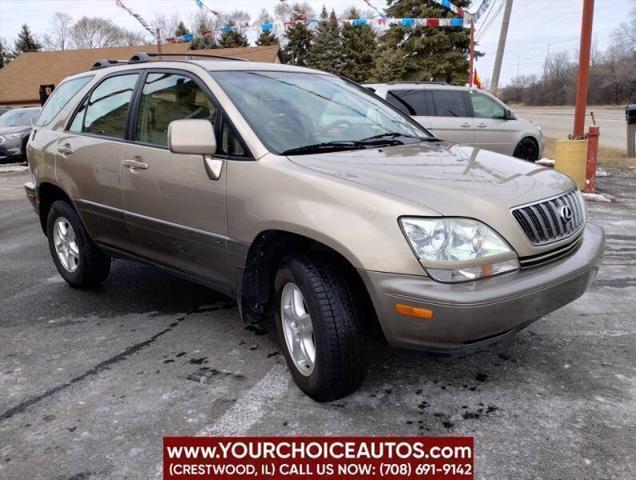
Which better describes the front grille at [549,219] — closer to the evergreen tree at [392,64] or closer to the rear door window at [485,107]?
the rear door window at [485,107]

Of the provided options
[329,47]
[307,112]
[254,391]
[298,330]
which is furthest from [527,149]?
[329,47]

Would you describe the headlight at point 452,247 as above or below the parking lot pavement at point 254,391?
above

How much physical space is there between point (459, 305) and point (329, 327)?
1.96 ft

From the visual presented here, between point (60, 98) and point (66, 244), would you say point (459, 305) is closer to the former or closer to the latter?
point (66, 244)

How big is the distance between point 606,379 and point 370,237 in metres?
1.63

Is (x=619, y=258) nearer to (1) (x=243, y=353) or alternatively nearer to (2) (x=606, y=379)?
(2) (x=606, y=379)

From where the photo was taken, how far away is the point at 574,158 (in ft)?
29.5

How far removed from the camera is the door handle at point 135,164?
360 centimetres

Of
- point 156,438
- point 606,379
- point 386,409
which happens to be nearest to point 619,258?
point 606,379

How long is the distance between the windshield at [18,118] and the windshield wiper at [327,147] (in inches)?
583

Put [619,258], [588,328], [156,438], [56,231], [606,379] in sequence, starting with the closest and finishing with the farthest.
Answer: [156,438], [606,379], [588,328], [56,231], [619,258]

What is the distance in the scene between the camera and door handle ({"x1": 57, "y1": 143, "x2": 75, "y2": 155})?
14.1 feet

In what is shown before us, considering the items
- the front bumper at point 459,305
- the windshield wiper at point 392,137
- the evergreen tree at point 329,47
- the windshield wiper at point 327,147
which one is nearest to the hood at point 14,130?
the windshield wiper at point 392,137

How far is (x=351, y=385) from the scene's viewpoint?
109 inches
